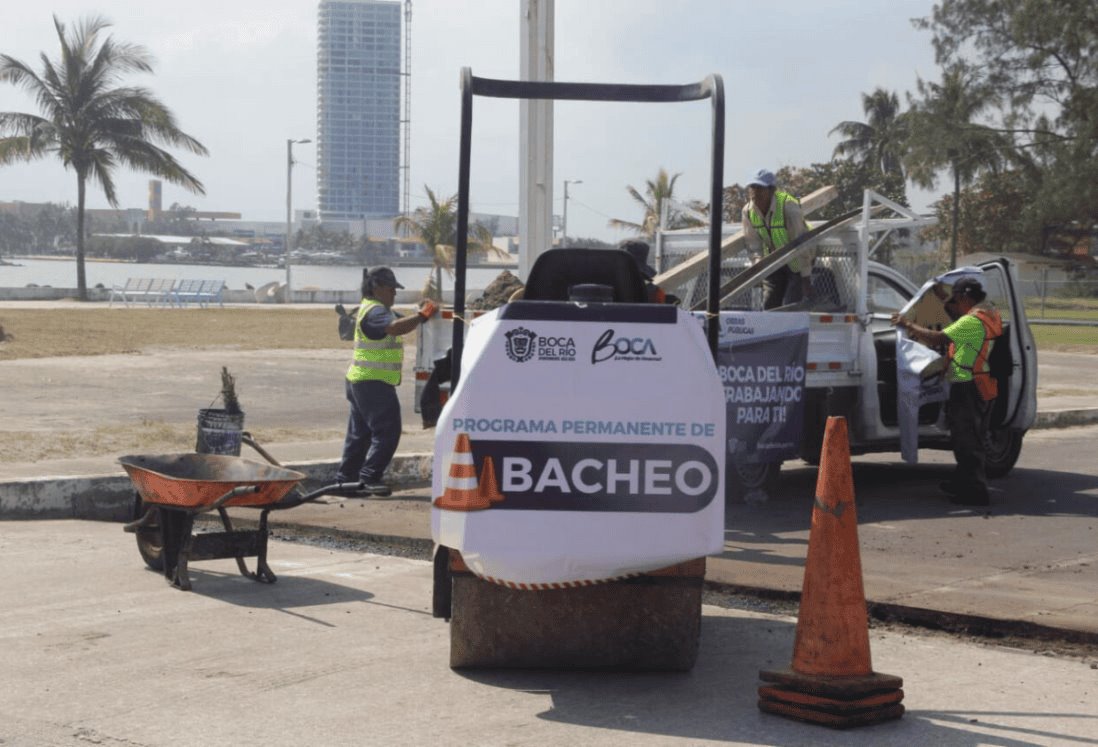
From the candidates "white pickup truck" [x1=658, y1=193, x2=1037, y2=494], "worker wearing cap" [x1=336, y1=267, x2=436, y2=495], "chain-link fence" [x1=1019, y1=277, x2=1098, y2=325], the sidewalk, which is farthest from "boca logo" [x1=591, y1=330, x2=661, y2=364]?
"chain-link fence" [x1=1019, y1=277, x2=1098, y2=325]

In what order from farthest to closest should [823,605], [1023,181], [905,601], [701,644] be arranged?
[1023,181]
[905,601]
[701,644]
[823,605]

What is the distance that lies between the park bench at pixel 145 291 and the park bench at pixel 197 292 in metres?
0.29

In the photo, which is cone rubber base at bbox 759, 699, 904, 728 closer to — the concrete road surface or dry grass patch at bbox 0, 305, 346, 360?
the concrete road surface

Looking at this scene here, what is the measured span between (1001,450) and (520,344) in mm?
7925

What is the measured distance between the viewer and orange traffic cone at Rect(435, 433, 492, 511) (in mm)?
5785

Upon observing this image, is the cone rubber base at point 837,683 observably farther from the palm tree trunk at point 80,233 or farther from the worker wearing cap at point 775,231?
the palm tree trunk at point 80,233

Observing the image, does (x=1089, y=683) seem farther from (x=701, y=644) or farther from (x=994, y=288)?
(x=994, y=288)

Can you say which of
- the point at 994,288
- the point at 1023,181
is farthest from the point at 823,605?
the point at 1023,181

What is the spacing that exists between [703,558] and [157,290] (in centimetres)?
4537

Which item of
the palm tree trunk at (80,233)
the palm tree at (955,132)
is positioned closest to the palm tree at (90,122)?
the palm tree trunk at (80,233)

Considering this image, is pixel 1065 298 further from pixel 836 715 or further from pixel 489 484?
pixel 489 484

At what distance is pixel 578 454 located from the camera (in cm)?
583

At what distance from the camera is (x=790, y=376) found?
10945mm

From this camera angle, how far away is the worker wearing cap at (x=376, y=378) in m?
11.1
